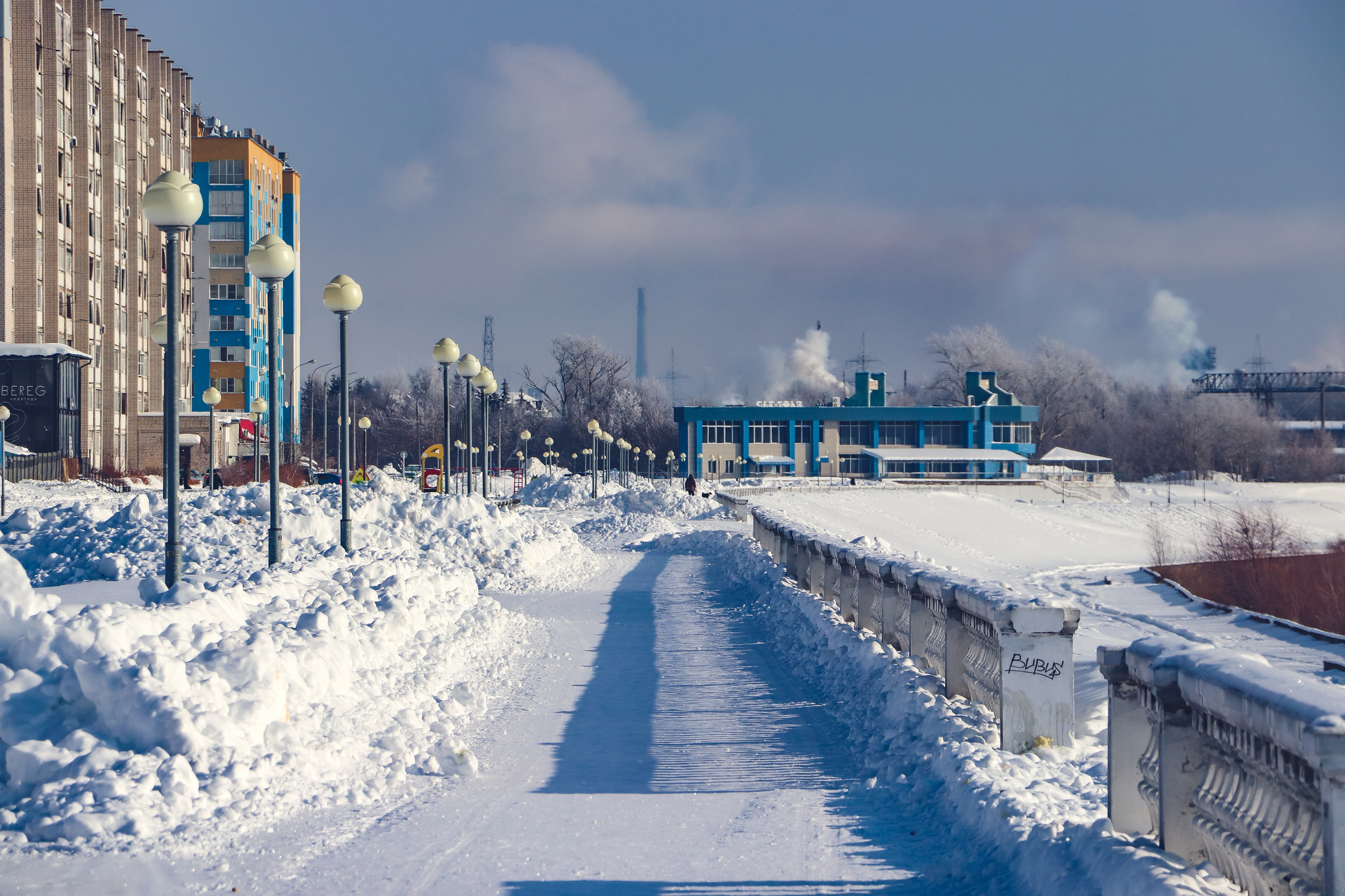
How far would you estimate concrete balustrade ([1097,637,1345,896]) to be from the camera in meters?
3.55

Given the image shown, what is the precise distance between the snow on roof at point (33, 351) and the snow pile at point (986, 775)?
5244cm

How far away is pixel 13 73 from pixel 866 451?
6984 centimetres

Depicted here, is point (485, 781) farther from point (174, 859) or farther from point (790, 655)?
point (790, 655)

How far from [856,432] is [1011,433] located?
15.3m

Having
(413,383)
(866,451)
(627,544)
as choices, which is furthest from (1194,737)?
(413,383)

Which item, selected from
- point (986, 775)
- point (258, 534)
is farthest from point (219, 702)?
point (258, 534)

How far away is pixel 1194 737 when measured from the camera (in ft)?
15.1

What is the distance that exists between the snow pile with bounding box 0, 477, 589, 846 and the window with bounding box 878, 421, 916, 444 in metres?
92.9

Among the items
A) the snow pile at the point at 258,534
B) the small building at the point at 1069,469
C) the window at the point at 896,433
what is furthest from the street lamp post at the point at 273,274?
the window at the point at 896,433

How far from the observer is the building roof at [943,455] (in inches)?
3821

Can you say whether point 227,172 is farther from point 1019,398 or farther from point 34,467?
point 1019,398

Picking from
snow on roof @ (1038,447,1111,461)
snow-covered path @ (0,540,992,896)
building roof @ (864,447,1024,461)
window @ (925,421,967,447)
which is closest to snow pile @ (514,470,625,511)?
snow-covered path @ (0,540,992,896)

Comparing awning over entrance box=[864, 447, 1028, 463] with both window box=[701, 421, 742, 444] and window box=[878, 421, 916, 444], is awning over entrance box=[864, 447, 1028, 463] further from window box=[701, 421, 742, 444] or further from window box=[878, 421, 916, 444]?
window box=[701, 421, 742, 444]

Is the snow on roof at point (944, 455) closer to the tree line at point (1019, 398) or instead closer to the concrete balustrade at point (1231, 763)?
the tree line at point (1019, 398)
